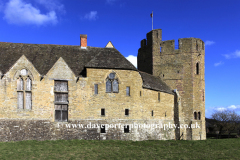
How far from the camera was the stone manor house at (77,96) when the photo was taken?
73.9 feet

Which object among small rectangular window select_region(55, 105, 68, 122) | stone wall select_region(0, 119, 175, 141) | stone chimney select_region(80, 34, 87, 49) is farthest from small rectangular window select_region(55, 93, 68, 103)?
stone chimney select_region(80, 34, 87, 49)

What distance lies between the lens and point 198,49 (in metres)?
33.4

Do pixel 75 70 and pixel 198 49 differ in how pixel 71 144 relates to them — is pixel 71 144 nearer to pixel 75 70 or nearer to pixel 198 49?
pixel 75 70

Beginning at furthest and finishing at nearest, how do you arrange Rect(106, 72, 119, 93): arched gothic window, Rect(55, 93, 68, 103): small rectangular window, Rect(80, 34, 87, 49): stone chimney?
Rect(80, 34, 87, 49): stone chimney < Rect(106, 72, 119, 93): arched gothic window < Rect(55, 93, 68, 103): small rectangular window

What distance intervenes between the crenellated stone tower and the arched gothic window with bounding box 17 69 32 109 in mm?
18681

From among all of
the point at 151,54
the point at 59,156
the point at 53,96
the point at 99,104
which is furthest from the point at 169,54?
the point at 59,156

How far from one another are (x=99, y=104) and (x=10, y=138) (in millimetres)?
9554

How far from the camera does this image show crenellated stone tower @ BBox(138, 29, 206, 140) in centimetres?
3167

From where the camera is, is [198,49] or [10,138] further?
[198,49]

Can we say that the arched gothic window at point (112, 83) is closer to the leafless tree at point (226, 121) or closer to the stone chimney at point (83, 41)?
the stone chimney at point (83, 41)

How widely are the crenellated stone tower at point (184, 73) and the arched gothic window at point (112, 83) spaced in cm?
1099

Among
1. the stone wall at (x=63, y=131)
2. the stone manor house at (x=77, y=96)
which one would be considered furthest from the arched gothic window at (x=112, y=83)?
the stone wall at (x=63, y=131)

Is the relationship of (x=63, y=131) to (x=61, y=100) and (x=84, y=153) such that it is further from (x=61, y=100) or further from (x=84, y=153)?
(x=84, y=153)

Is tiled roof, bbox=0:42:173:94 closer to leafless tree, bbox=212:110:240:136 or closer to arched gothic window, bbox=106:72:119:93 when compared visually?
arched gothic window, bbox=106:72:119:93
